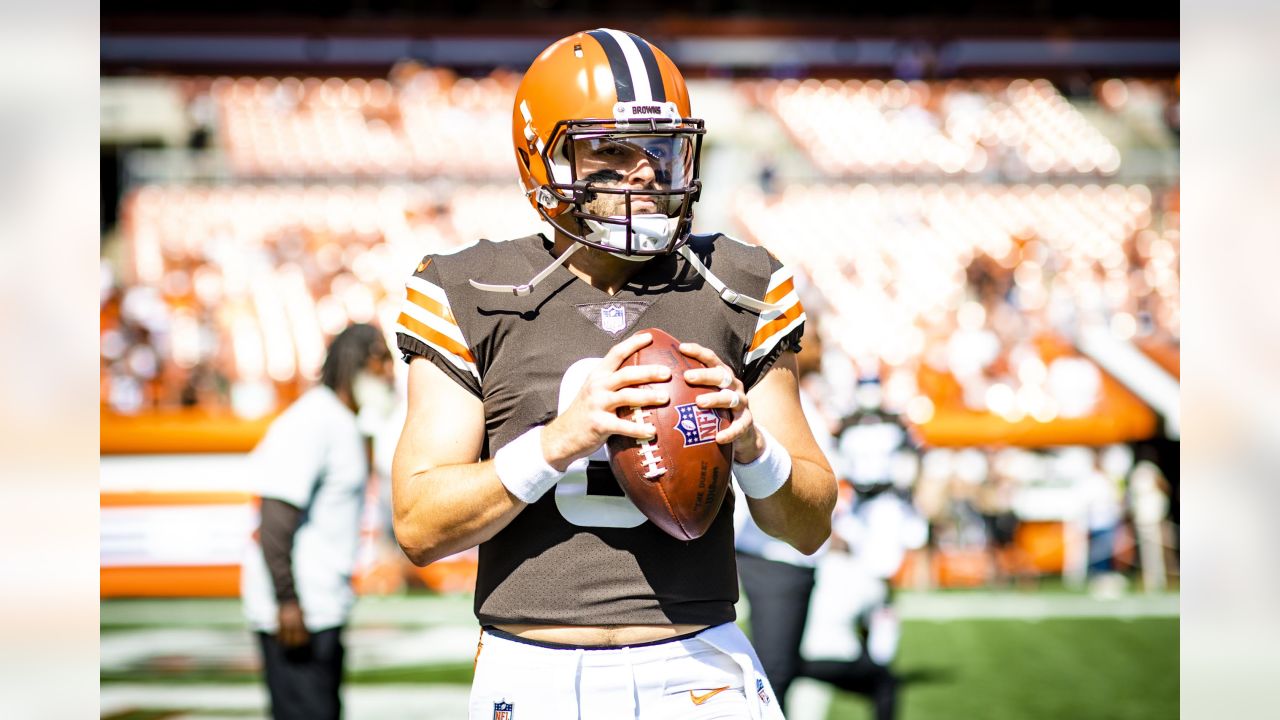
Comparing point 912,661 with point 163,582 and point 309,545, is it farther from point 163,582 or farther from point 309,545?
point 163,582

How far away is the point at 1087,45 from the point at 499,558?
18767 millimetres

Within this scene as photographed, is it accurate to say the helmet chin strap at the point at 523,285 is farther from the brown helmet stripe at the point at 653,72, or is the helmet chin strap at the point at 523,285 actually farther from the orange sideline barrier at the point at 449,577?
the orange sideline barrier at the point at 449,577

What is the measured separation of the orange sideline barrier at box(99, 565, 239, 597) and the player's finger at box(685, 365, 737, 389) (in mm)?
7775

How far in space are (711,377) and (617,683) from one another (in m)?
0.47

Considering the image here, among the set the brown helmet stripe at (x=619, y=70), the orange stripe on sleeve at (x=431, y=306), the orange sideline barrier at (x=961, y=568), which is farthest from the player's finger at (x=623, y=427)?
the orange sideline barrier at (x=961, y=568)

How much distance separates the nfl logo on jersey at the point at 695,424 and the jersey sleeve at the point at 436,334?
1.19 feet

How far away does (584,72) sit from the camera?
Result: 74.9 inches

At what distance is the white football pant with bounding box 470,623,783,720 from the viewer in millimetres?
1771

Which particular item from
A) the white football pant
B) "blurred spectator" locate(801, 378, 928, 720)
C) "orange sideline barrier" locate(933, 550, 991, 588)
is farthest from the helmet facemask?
"orange sideline barrier" locate(933, 550, 991, 588)

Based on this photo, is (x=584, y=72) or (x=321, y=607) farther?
(x=321, y=607)

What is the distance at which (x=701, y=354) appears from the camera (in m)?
1.71
